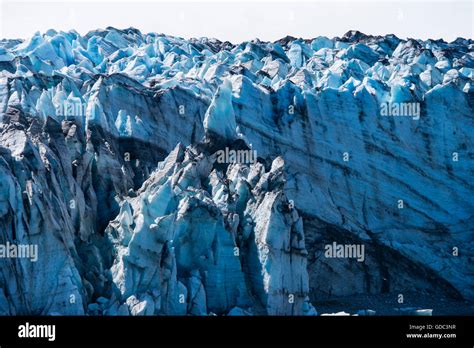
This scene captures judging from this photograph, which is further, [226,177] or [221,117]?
[221,117]

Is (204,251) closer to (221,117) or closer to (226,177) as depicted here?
(226,177)

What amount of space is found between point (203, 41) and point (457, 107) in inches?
673

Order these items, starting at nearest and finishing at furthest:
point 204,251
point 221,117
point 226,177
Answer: point 204,251
point 226,177
point 221,117

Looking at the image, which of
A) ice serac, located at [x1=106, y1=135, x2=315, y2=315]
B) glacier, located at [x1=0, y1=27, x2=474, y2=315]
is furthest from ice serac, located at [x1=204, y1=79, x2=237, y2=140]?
ice serac, located at [x1=106, y1=135, x2=315, y2=315]

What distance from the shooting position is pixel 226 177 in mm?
21125

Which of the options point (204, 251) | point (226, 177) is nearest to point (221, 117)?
point (226, 177)

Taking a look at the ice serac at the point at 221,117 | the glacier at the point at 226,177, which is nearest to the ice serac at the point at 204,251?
the glacier at the point at 226,177

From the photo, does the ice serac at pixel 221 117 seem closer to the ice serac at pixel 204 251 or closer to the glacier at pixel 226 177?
the glacier at pixel 226 177

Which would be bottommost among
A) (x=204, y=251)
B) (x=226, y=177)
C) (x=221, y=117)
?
(x=204, y=251)

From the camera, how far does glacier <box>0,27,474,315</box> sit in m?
17.2

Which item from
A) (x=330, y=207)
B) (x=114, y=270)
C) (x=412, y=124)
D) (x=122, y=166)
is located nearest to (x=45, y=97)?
(x=122, y=166)

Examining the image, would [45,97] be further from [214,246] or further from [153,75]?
[153,75]

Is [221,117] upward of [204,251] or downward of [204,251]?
upward

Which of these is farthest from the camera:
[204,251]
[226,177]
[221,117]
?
[221,117]
